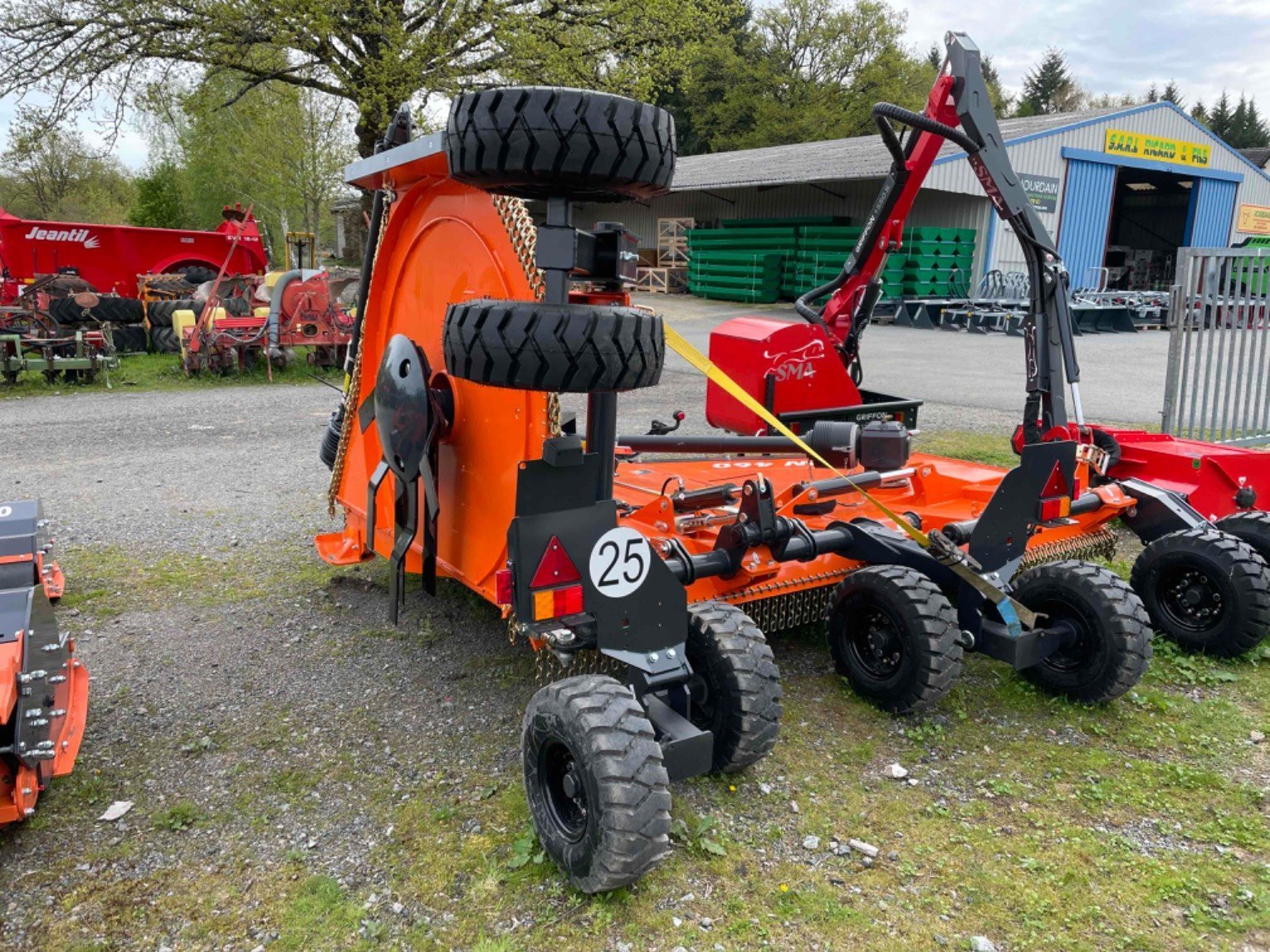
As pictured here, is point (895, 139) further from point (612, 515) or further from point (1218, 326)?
point (1218, 326)

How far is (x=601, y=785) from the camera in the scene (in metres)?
2.35

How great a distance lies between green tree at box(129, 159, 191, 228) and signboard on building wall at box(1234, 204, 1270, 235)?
38792 mm

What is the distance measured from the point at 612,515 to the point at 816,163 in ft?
86.7

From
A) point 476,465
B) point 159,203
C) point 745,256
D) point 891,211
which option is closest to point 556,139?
point 476,465

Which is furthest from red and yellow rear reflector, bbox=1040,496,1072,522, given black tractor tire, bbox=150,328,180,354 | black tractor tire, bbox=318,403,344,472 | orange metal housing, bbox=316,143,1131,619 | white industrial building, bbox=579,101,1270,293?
white industrial building, bbox=579,101,1270,293

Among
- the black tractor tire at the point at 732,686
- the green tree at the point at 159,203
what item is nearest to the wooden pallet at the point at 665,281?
the green tree at the point at 159,203

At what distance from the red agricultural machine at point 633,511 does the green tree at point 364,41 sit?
13.2 meters

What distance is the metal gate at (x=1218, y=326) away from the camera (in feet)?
23.4

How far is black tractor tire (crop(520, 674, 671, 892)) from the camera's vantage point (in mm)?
2348

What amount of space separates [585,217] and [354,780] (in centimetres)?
3425

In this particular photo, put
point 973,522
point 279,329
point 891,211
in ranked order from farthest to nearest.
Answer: point 279,329
point 891,211
point 973,522

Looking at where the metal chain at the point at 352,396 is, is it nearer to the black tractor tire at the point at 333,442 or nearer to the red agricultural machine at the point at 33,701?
the black tractor tire at the point at 333,442

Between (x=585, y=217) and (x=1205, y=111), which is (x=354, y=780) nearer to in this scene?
(x=585, y=217)

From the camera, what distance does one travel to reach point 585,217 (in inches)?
1404
